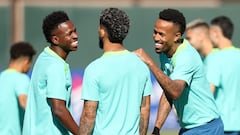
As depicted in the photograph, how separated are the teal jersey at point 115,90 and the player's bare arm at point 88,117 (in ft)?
0.15

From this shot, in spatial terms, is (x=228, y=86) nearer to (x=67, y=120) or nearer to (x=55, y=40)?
(x=55, y=40)

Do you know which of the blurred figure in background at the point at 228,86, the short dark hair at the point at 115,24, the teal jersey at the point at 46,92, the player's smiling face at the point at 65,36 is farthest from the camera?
the blurred figure in background at the point at 228,86

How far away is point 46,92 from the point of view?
25.8 feet

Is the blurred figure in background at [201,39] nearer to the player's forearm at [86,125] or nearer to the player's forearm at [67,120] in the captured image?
the player's forearm at [67,120]

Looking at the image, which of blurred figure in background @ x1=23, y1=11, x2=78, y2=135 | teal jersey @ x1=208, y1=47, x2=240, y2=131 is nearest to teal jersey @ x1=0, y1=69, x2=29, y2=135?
blurred figure in background @ x1=23, y1=11, x2=78, y2=135

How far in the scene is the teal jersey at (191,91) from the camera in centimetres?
824

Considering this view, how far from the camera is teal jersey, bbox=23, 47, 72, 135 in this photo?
→ 7828 mm

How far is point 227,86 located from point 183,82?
295cm

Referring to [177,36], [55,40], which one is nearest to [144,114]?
[177,36]

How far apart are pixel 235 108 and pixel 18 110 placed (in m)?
2.55

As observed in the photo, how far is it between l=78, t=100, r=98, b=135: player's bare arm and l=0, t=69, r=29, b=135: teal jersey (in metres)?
2.85

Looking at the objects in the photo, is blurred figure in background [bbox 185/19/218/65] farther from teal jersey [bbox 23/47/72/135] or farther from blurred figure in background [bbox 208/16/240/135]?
teal jersey [bbox 23/47/72/135]

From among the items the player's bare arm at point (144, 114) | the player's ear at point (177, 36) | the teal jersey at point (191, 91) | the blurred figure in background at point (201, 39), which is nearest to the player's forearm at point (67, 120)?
the player's bare arm at point (144, 114)

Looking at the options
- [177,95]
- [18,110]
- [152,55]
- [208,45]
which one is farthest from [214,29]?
[152,55]
